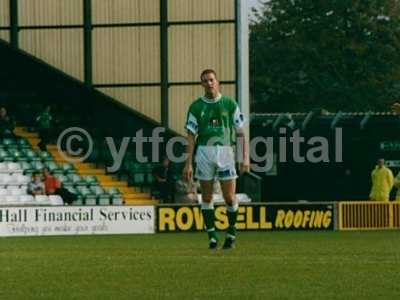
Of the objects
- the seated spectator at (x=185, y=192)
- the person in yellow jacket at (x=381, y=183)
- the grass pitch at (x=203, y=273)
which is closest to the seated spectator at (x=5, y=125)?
the seated spectator at (x=185, y=192)

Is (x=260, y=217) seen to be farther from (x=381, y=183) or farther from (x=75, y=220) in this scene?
(x=381, y=183)

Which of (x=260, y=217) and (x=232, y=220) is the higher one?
(x=232, y=220)

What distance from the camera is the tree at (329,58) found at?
259 feet

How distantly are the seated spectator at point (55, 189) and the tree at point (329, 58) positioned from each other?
42086 mm

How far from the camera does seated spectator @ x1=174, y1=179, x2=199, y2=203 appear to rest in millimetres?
36875

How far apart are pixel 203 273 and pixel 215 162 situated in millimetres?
4638

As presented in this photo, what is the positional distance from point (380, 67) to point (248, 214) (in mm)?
48687

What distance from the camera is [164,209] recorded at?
3288 cm

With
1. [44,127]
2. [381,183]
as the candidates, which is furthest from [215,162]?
[381,183]

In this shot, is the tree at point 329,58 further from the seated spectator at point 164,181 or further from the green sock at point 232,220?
the green sock at point 232,220

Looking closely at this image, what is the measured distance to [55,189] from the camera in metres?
37.0

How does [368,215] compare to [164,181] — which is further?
[164,181]

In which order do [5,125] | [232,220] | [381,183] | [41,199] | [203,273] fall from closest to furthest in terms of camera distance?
[203,273] → [232,220] → [41,199] → [5,125] → [381,183]

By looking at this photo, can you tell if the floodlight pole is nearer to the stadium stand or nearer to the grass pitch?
the stadium stand
